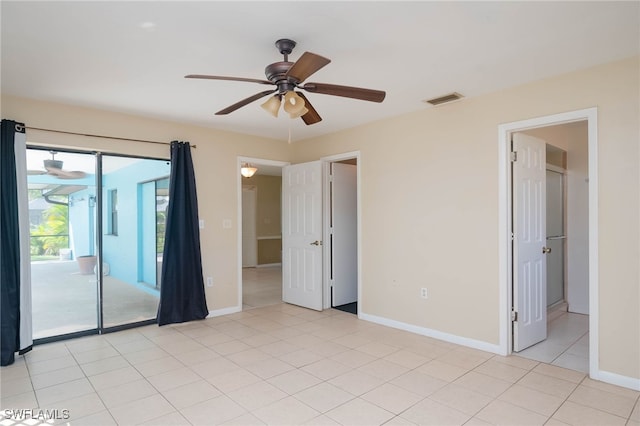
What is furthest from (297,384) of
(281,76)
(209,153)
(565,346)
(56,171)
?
(56,171)

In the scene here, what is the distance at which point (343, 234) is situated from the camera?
213 inches

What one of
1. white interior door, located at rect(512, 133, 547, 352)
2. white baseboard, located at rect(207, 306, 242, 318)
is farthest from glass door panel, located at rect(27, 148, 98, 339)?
white interior door, located at rect(512, 133, 547, 352)

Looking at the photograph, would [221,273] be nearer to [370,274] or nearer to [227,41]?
[370,274]

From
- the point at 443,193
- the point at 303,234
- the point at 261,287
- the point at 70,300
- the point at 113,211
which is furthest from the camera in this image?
the point at 261,287

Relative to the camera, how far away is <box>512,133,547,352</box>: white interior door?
348 cm

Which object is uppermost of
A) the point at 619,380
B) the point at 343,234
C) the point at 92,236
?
the point at 92,236

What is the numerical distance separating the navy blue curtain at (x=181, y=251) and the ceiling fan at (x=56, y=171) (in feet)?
3.32

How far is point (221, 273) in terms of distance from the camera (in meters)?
4.90

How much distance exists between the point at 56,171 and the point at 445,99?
13.9 ft

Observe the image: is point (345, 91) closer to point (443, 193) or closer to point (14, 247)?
point (443, 193)

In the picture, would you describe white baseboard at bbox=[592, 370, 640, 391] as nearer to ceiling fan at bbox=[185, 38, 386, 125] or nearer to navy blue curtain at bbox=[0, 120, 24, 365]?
ceiling fan at bbox=[185, 38, 386, 125]

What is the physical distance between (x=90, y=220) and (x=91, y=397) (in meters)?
2.16

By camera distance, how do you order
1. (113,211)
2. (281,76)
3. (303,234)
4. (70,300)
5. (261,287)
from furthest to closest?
(261,287) < (303,234) < (113,211) < (70,300) < (281,76)

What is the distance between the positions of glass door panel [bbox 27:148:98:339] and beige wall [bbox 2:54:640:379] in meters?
0.36
